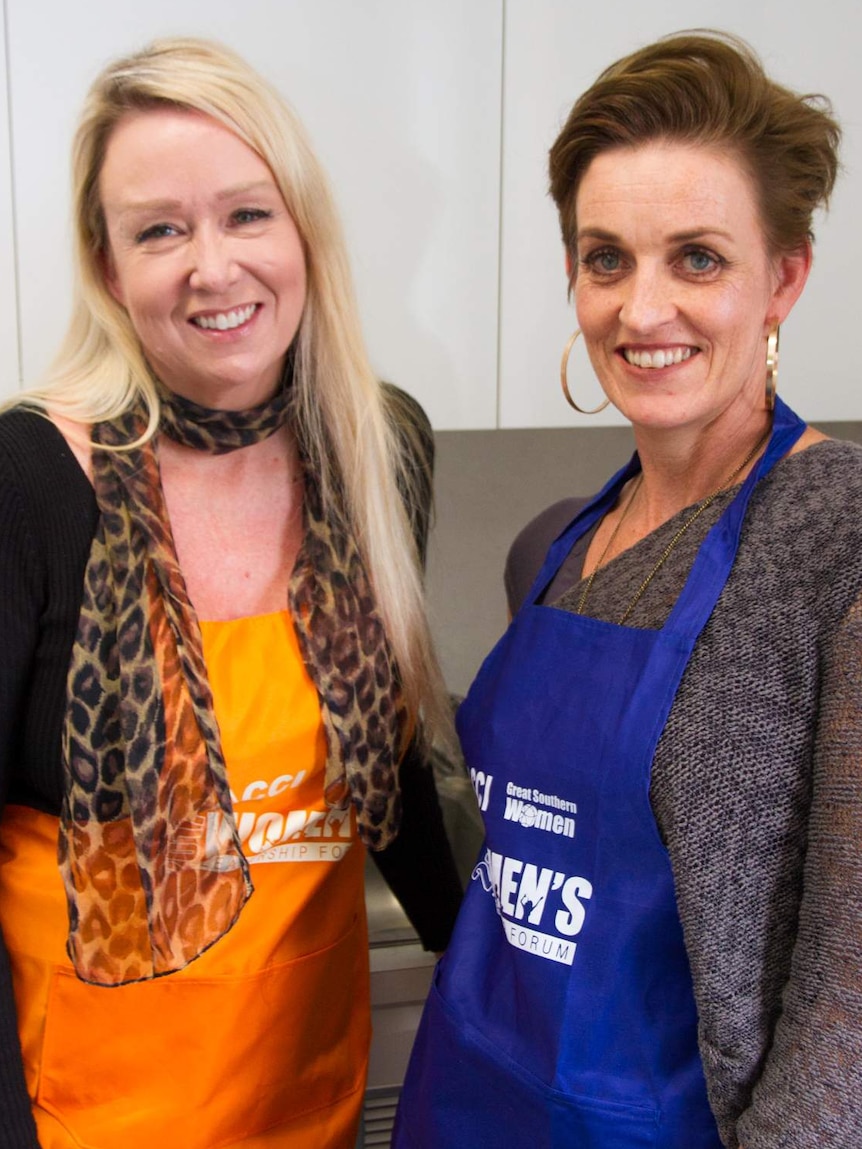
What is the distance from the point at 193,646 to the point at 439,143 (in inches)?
28.9

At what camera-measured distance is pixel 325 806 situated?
1062 millimetres

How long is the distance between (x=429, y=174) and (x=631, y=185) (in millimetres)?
582

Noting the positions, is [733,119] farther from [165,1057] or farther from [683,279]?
[165,1057]

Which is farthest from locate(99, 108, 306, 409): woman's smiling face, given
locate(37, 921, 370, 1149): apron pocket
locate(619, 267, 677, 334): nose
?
locate(37, 921, 370, 1149): apron pocket

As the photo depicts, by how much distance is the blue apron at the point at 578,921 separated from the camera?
79 centimetres

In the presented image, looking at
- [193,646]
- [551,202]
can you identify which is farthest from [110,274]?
[551,202]

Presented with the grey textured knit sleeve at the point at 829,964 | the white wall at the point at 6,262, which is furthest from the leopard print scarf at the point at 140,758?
the grey textured knit sleeve at the point at 829,964

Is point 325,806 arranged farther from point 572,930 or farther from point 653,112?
point 653,112

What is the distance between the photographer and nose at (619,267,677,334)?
812mm

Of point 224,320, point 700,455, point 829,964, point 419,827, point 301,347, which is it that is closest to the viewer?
point 829,964

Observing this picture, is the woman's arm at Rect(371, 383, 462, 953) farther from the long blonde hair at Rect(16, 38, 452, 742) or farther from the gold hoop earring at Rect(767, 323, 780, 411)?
the gold hoop earring at Rect(767, 323, 780, 411)

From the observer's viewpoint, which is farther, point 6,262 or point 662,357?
point 6,262

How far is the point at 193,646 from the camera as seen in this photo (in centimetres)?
97

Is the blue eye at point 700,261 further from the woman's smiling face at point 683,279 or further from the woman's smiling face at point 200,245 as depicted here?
the woman's smiling face at point 200,245
